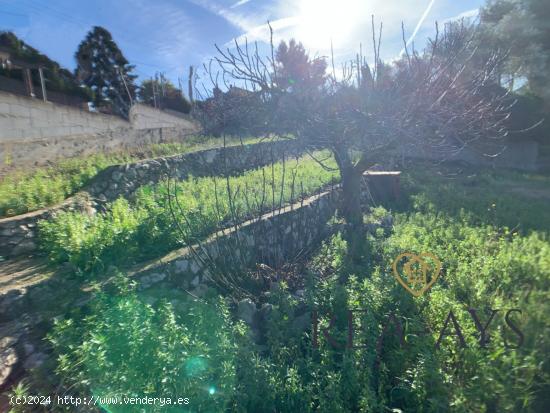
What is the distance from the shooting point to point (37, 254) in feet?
13.1

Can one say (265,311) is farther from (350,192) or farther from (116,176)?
(116,176)

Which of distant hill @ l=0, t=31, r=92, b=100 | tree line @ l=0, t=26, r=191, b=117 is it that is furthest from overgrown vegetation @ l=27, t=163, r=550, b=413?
tree line @ l=0, t=26, r=191, b=117

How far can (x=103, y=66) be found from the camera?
2108 cm

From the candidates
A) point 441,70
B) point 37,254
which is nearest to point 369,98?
point 441,70

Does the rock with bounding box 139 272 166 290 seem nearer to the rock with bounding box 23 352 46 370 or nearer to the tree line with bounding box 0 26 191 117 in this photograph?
the rock with bounding box 23 352 46 370

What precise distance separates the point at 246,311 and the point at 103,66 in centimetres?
2383

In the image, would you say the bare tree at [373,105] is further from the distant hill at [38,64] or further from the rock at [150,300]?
the distant hill at [38,64]

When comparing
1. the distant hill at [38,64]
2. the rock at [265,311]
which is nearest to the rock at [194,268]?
the rock at [265,311]

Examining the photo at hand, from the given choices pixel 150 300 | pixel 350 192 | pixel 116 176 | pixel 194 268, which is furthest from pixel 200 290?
pixel 116 176

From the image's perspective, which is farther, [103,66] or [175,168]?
[103,66]

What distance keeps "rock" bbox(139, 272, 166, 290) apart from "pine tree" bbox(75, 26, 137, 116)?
2030cm

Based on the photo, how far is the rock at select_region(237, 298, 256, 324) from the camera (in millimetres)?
3139

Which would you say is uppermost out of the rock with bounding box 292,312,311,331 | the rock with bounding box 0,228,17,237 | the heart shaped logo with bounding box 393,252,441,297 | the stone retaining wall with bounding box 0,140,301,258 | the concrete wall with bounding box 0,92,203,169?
the concrete wall with bounding box 0,92,203,169

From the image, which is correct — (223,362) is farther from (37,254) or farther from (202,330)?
(37,254)
